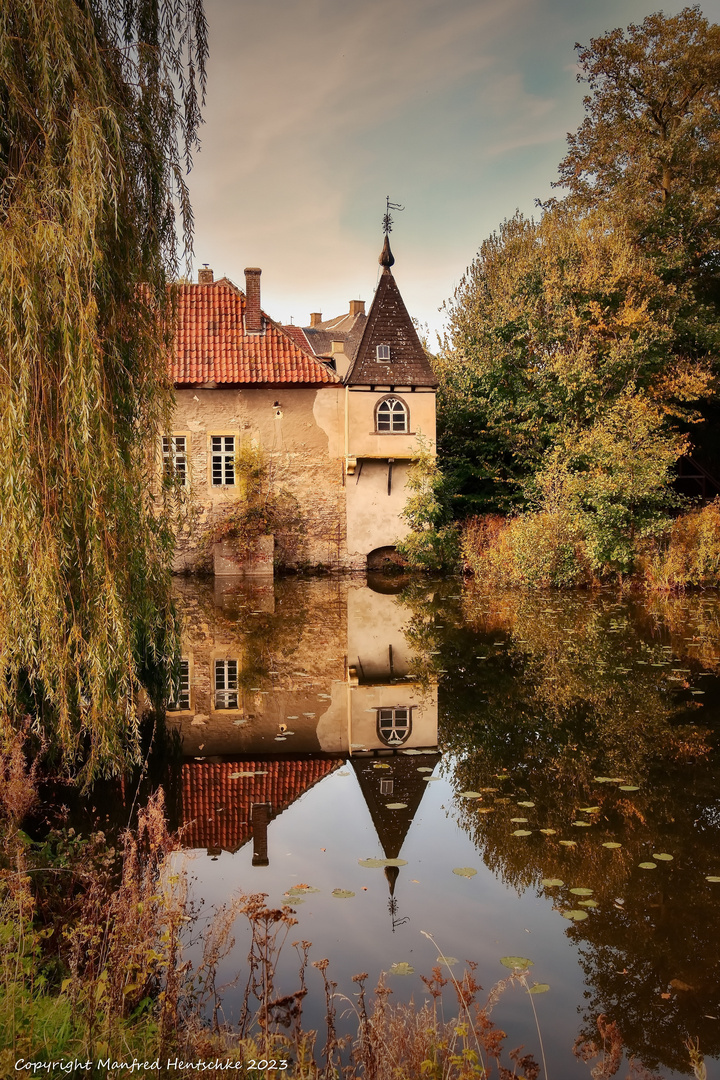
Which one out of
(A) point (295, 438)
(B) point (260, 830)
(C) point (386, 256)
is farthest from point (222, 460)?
(B) point (260, 830)

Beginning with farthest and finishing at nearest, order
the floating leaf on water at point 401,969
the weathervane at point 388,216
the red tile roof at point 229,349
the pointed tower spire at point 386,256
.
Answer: the pointed tower spire at point 386,256, the weathervane at point 388,216, the red tile roof at point 229,349, the floating leaf on water at point 401,969

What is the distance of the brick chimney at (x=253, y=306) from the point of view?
875 inches

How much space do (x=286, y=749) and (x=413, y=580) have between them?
43.2ft

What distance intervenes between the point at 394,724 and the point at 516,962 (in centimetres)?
414

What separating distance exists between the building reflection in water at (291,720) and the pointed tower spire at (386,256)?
11661 millimetres

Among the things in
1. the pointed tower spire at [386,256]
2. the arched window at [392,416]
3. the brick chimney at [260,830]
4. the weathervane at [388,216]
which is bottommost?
the brick chimney at [260,830]

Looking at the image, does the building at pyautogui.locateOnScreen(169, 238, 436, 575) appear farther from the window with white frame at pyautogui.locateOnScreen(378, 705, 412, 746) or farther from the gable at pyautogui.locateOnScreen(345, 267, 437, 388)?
the window with white frame at pyautogui.locateOnScreen(378, 705, 412, 746)

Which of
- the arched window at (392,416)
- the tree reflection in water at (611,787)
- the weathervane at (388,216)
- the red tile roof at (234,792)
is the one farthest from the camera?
the arched window at (392,416)

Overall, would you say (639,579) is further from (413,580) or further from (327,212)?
(327,212)

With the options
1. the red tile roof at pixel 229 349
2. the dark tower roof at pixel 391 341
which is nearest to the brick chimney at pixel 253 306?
the red tile roof at pixel 229 349

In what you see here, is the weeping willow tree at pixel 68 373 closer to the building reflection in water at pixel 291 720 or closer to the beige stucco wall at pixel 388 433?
the building reflection in water at pixel 291 720

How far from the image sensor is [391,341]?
71.2 ft

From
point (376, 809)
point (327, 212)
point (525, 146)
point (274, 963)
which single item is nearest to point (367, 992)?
point (274, 963)

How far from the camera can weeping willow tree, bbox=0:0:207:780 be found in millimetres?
5035
